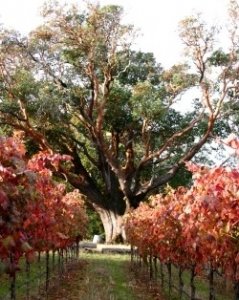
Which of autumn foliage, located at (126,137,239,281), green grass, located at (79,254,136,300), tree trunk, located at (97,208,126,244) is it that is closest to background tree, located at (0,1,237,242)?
tree trunk, located at (97,208,126,244)

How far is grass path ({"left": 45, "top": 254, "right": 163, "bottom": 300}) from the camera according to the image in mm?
14141

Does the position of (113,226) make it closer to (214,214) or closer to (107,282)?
(107,282)

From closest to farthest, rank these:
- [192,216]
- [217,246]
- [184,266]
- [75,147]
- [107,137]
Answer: [217,246] < [192,216] < [184,266] < [75,147] < [107,137]

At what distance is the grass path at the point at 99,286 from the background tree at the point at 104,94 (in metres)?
12.9

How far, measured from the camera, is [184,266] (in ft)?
41.0

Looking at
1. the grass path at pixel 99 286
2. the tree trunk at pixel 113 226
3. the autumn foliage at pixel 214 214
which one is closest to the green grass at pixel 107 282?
the grass path at pixel 99 286

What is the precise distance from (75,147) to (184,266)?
1067 inches

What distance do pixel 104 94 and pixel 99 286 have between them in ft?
66.5

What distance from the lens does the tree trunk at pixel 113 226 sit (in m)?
36.3

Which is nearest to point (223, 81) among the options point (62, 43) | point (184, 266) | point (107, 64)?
point (107, 64)

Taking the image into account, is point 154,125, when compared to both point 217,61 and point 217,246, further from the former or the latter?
point 217,246

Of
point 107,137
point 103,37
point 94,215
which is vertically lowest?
point 94,215

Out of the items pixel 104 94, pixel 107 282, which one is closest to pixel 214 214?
pixel 107 282

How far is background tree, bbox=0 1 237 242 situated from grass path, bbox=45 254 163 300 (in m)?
12.9
